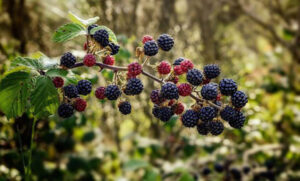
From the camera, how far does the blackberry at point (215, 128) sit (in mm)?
1301

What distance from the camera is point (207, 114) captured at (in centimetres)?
125

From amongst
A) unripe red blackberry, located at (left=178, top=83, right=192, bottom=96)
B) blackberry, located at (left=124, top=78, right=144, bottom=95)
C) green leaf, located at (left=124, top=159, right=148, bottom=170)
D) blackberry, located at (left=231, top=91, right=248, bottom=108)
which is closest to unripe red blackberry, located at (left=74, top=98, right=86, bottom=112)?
blackberry, located at (left=124, top=78, right=144, bottom=95)

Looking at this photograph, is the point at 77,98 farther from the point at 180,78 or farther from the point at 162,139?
the point at 162,139

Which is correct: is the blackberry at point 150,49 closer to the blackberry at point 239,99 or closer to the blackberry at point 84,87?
the blackberry at point 84,87

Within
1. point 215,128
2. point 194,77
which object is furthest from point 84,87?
point 215,128

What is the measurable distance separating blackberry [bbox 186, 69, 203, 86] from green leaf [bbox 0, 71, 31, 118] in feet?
2.36

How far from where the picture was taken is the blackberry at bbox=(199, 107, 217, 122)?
49.3 inches

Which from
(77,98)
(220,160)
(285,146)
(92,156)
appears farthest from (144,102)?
(77,98)

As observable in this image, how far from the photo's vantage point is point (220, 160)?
3.14 m

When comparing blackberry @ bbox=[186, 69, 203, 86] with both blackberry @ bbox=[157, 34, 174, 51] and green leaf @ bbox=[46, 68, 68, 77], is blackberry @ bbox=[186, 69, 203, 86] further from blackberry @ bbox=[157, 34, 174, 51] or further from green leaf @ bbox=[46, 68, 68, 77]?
green leaf @ bbox=[46, 68, 68, 77]

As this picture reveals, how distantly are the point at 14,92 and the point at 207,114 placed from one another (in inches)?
33.9

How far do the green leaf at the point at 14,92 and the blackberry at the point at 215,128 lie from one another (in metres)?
0.85

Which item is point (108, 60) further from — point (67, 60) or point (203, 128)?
point (203, 128)

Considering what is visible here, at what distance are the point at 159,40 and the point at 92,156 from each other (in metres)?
2.44
